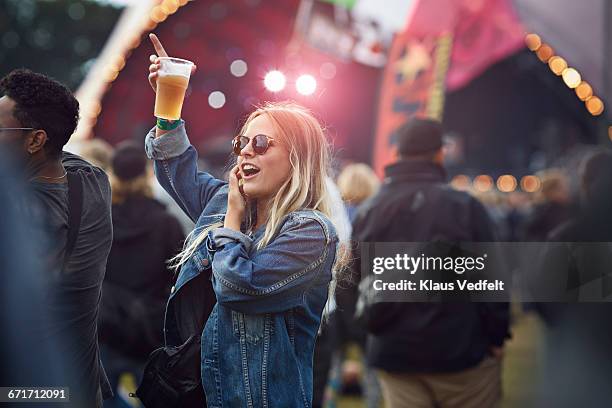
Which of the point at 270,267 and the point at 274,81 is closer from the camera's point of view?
the point at 270,267

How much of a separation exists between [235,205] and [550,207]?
4.68m

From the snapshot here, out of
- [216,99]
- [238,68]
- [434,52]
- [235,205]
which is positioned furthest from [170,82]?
[216,99]

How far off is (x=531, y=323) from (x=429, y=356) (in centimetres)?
617

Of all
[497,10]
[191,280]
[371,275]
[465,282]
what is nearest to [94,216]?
[191,280]

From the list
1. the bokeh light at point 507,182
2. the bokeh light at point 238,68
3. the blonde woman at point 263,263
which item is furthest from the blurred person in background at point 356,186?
the bokeh light at point 507,182

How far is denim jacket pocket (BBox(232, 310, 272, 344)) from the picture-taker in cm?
206

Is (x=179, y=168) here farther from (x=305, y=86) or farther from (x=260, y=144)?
(x=305, y=86)

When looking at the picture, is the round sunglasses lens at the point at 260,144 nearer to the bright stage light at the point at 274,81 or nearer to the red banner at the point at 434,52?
the bright stage light at the point at 274,81

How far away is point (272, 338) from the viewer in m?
2.06

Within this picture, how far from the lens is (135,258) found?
3.72 m

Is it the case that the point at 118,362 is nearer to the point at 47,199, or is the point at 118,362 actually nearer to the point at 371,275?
the point at 371,275

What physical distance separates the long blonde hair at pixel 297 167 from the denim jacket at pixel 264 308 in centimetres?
4

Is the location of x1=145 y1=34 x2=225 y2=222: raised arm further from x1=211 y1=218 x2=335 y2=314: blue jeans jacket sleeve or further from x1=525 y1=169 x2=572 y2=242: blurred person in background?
x1=525 y1=169 x2=572 y2=242: blurred person in background

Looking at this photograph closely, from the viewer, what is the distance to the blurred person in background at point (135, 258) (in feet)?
12.0
